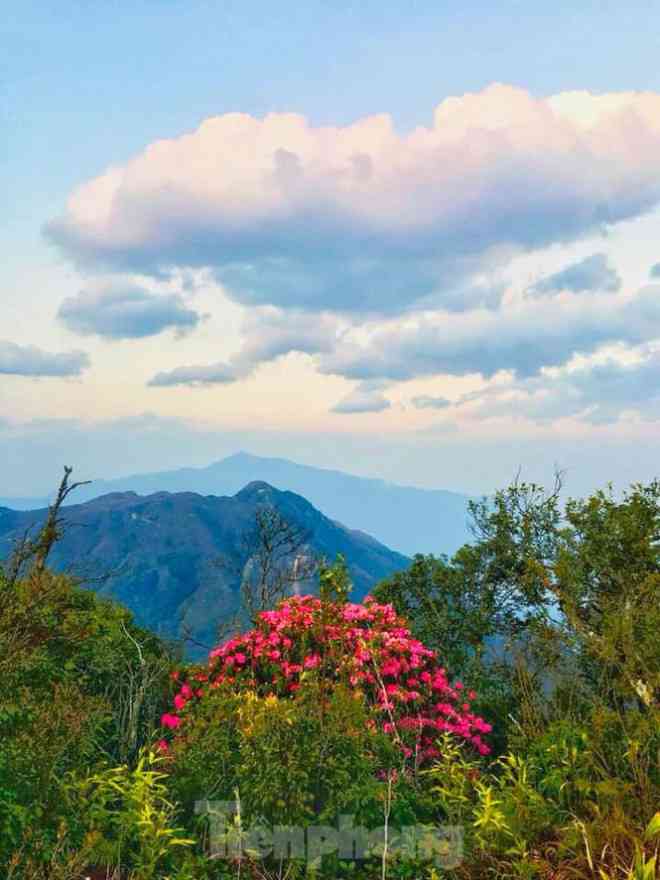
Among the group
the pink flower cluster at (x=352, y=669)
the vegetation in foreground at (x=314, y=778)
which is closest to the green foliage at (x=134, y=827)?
the vegetation in foreground at (x=314, y=778)

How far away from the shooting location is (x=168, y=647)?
56.2 ft

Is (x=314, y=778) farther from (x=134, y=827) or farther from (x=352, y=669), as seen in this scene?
(x=352, y=669)

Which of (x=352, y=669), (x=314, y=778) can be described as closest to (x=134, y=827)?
(x=314, y=778)

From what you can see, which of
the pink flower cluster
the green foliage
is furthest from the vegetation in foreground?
the pink flower cluster

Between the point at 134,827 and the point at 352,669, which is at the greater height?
the point at 352,669

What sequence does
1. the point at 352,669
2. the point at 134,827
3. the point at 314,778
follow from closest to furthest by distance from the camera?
the point at 134,827 → the point at 314,778 → the point at 352,669

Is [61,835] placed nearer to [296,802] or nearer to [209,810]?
[209,810]

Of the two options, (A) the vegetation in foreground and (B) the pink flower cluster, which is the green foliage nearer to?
(A) the vegetation in foreground

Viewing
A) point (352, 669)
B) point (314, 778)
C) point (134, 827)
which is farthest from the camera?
point (352, 669)

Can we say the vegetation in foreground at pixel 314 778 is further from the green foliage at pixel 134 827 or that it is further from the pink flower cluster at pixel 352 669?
the pink flower cluster at pixel 352 669

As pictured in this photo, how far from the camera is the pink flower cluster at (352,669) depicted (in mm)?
11703

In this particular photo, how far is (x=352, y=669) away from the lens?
36.6 ft

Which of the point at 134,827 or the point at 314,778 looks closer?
the point at 134,827

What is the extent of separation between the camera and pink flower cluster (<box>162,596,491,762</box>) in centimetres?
1170
